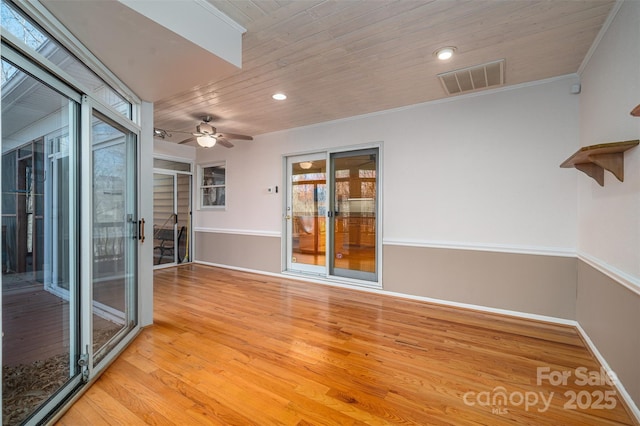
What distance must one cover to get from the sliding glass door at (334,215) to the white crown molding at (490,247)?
0.47 meters

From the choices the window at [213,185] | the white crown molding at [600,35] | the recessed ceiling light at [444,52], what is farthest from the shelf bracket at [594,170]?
the window at [213,185]

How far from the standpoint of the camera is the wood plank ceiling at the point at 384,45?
196 centimetres


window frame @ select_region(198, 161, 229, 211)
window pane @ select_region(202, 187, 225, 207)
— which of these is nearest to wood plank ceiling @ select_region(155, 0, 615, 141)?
window frame @ select_region(198, 161, 229, 211)

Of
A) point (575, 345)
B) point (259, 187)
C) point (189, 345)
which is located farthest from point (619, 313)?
point (259, 187)

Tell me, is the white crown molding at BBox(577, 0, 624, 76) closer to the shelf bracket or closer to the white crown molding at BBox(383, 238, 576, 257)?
the shelf bracket

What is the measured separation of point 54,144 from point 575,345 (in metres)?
4.49

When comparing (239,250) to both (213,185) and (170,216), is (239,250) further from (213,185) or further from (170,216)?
(170,216)

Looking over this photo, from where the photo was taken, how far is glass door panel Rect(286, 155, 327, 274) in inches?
189

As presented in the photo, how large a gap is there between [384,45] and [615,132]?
1835mm

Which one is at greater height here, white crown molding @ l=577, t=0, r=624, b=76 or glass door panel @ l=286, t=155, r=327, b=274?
white crown molding @ l=577, t=0, r=624, b=76

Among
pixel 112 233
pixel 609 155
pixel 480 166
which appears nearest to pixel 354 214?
pixel 480 166

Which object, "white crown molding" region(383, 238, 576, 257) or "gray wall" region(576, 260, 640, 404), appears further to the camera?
"white crown molding" region(383, 238, 576, 257)

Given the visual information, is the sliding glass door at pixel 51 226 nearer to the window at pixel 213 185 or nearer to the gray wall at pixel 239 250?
the gray wall at pixel 239 250

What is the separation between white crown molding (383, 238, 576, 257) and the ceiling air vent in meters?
1.83
